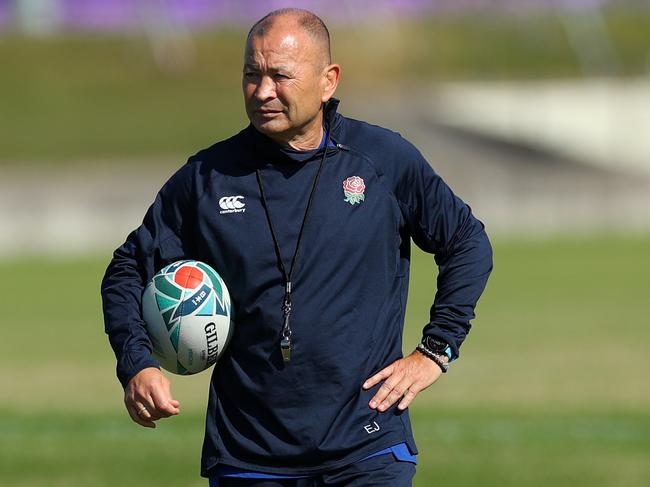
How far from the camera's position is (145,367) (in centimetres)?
501

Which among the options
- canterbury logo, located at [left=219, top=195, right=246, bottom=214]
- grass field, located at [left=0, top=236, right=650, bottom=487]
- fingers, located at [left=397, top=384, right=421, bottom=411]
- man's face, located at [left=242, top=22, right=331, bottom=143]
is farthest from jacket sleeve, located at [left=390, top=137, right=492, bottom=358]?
grass field, located at [left=0, top=236, right=650, bottom=487]

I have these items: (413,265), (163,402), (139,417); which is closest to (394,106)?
(413,265)

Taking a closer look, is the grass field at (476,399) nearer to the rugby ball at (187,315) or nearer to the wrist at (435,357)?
the wrist at (435,357)

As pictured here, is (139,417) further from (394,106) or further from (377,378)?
(394,106)

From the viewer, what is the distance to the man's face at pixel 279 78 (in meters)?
5.00

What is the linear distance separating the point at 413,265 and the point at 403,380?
81.1 ft

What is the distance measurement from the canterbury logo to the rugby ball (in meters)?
0.22

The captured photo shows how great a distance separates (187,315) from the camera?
5246 millimetres

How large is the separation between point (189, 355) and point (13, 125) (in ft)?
182

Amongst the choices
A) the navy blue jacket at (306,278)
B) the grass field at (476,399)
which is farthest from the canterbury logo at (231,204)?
the grass field at (476,399)

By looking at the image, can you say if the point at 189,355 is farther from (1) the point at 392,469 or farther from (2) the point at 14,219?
(2) the point at 14,219

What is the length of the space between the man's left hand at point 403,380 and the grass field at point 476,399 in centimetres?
425

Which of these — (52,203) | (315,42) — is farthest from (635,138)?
(315,42)

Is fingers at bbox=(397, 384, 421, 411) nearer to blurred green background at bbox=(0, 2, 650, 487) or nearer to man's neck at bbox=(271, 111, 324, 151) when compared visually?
man's neck at bbox=(271, 111, 324, 151)
